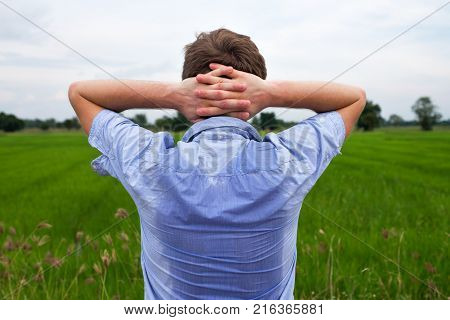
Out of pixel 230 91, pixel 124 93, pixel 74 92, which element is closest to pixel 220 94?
pixel 230 91

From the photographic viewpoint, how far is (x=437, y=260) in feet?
11.0

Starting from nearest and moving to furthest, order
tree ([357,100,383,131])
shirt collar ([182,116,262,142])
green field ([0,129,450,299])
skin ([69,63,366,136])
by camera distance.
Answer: shirt collar ([182,116,262,142]), skin ([69,63,366,136]), green field ([0,129,450,299]), tree ([357,100,383,131])

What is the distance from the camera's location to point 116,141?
1288 millimetres

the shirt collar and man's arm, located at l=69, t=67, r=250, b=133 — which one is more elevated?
man's arm, located at l=69, t=67, r=250, b=133

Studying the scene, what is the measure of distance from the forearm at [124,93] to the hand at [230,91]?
160mm

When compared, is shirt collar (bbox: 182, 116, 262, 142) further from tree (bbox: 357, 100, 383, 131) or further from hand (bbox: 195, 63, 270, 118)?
tree (bbox: 357, 100, 383, 131)

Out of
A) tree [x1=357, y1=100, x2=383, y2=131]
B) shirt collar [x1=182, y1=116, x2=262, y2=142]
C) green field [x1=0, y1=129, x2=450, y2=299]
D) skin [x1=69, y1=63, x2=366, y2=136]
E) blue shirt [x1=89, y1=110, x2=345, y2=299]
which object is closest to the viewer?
blue shirt [x1=89, y1=110, x2=345, y2=299]

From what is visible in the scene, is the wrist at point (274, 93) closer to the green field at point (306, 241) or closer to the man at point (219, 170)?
the man at point (219, 170)

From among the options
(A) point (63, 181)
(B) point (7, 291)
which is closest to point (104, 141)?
(B) point (7, 291)

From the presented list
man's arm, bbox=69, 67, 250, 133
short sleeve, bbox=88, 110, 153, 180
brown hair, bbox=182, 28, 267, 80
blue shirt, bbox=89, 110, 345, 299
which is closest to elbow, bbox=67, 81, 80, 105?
man's arm, bbox=69, 67, 250, 133

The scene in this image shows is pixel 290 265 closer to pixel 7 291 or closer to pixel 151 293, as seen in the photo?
pixel 151 293

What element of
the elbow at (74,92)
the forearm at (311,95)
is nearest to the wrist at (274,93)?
the forearm at (311,95)

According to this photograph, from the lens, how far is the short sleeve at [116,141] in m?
1.24

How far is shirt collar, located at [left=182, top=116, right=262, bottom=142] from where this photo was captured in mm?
1295
